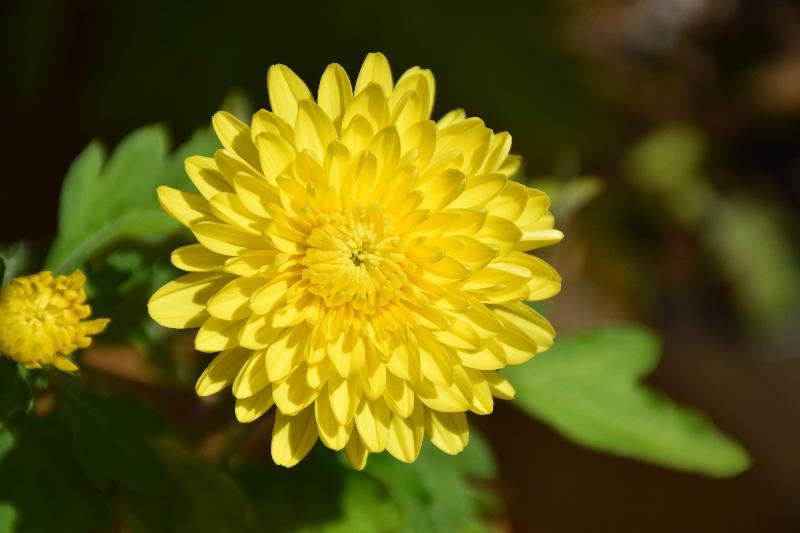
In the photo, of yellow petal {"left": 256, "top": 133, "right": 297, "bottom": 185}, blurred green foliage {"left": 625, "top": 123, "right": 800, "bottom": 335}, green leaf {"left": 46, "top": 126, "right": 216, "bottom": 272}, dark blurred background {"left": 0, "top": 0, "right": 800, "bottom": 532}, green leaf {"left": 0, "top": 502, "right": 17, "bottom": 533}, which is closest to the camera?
yellow petal {"left": 256, "top": 133, "right": 297, "bottom": 185}

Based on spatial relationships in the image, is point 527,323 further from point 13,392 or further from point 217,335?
point 13,392

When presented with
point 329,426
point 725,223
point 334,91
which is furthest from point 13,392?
point 725,223

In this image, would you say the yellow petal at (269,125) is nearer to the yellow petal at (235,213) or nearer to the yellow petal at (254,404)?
the yellow petal at (235,213)

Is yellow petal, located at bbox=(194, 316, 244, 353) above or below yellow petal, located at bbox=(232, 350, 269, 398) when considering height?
above

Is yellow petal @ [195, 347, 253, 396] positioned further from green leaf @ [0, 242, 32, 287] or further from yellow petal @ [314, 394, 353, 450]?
green leaf @ [0, 242, 32, 287]

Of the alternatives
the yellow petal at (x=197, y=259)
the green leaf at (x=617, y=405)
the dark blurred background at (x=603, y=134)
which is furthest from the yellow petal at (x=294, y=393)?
the dark blurred background at (x=603, y=134)

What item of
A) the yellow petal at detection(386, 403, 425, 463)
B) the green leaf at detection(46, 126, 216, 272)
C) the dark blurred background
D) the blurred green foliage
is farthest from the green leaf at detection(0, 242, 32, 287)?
the blurred green foliage
